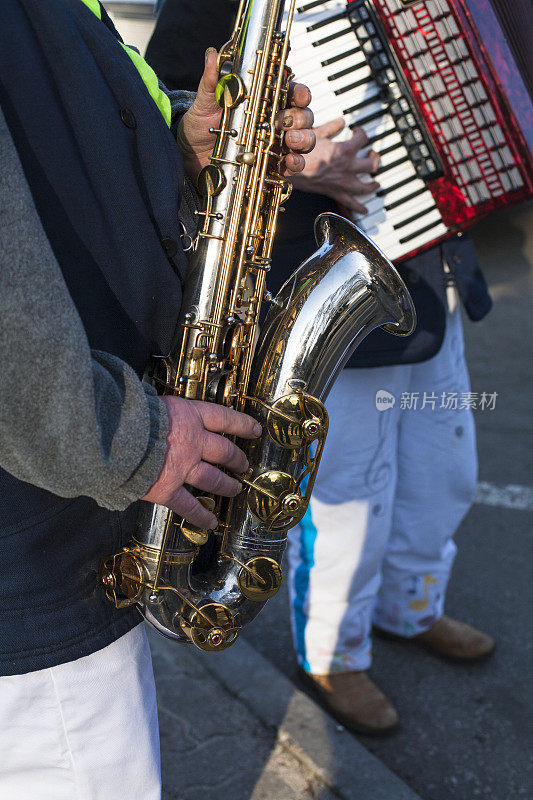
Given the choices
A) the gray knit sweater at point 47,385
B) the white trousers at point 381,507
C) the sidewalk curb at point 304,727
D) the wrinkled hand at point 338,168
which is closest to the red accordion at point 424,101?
the wrinkled hand at point 338,168

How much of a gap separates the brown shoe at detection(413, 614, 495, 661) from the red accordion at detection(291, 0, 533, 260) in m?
1.37

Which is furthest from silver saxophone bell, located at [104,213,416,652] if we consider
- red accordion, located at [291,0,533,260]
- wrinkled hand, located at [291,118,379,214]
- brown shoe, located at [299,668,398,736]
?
brown shoe, located at [299,668,398,736]

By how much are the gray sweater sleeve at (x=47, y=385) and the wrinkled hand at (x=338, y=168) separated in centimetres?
119

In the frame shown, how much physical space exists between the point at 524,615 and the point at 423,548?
0.63m

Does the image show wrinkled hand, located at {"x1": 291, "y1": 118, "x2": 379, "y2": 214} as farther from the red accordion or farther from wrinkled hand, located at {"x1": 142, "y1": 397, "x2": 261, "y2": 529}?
wrinkled hand, located at {"x1": 142, "y1": 397, "x2": 261, "y2": 529}

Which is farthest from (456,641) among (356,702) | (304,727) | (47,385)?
(47,385)

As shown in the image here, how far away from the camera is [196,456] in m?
1.19

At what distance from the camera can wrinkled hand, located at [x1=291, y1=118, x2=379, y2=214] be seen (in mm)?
2096

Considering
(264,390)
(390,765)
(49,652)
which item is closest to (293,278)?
(264,390)

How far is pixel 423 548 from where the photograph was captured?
2.70 m

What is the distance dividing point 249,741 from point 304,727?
→ 0.57ft

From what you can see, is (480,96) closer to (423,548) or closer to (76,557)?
(423,548)

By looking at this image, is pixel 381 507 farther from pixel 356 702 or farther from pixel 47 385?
pixel 47 385

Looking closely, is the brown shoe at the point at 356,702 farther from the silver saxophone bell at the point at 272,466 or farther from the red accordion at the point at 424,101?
the red accordion at the point at 424,101
